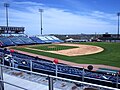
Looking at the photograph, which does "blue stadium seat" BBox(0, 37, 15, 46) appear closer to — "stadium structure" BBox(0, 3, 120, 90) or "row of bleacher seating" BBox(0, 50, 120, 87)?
"stadium structure" BBox(0, 3, 120, 90)

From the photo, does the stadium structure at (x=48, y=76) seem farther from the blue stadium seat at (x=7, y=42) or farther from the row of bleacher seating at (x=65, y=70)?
the blue stadium seat at (x=7, y=42)

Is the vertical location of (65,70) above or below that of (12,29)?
below

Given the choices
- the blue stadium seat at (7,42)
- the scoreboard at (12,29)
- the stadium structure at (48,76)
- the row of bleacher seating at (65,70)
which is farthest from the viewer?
the scoreboard at (12,29)

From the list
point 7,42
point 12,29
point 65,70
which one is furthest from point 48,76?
point 12,29

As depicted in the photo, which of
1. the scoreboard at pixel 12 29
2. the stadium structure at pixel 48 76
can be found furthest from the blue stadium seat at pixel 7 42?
the stadium structure at pixel 48 76

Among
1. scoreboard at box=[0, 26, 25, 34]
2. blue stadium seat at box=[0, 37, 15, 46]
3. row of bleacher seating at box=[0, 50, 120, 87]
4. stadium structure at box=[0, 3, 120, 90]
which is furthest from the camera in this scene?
scoreboard at box=[0, 26, 25, 34]

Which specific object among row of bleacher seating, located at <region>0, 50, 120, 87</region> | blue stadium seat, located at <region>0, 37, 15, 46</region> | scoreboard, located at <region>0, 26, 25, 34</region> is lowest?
blue stadium seat, located at <region>0, 37, 15, 46</region>

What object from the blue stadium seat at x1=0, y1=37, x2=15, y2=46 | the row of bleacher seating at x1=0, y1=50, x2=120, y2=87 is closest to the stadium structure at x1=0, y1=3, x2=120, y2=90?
the row of bleacher seating at x1=0, y1=50, x2=120, y2=87

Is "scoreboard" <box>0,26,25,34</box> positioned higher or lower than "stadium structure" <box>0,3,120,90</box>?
higher

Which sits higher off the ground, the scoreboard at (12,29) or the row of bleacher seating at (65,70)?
the scoreboard at (12,29)

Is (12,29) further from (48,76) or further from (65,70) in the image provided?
(48,76)

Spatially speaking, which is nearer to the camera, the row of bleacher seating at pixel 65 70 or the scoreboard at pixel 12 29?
the row of bleacher seating at pixel 65 70

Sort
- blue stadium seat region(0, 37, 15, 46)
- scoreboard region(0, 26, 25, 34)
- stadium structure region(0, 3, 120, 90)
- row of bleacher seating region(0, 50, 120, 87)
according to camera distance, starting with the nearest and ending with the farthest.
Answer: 1. stadium structure region(0, 3, 120, 90)
2. row of bleacher seating region(0, 50, 120, 87)
3. blue stadium seat region(0, 37, 15, 46)
4. scoreboard region(0, 26, 25, 34)

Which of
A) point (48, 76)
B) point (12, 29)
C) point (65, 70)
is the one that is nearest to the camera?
point (48, 76)
